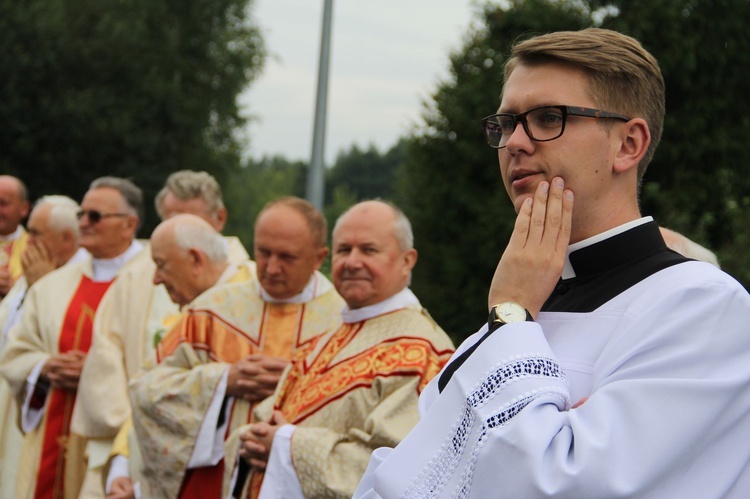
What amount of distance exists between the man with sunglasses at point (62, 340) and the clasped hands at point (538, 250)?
4.84 metres

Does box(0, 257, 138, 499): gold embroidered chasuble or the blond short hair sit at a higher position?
A: the blond short hair

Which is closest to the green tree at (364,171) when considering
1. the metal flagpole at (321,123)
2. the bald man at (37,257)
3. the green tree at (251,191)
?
the green tree at (251,191)

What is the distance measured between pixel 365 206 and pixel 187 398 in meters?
1.25

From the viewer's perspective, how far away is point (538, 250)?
7.40 ft

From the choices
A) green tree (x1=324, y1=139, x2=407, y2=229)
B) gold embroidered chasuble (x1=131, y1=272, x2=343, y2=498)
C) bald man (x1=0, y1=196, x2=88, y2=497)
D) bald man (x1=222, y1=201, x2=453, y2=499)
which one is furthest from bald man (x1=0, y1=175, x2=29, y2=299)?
green tree (x1=324, y1=139, x2=407, y2=229)

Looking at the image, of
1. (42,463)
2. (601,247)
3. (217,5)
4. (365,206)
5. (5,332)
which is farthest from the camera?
(217,5)

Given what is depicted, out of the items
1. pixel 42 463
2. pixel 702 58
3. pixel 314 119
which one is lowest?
pixel 42 463

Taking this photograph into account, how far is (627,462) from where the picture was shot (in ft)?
6.32

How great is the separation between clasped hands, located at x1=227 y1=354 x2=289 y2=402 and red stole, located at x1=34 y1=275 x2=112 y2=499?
2.24m

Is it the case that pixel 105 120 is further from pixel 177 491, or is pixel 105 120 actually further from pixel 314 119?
pixel 177 491

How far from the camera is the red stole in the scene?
22.1 feet

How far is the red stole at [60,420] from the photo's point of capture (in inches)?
265

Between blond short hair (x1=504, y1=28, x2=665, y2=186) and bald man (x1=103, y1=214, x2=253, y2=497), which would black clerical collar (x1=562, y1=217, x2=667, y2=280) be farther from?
bald man (x1=103, y1=214, x2=253, y2=497)

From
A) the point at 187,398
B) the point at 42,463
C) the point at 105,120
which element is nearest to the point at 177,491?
the point at 187,398
